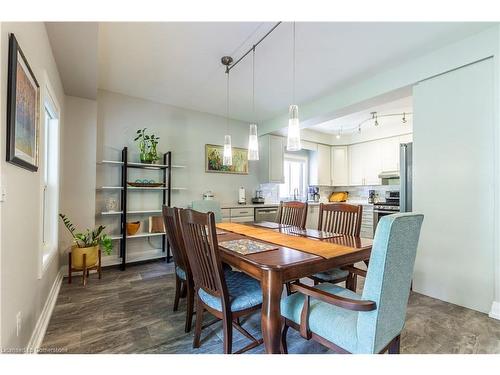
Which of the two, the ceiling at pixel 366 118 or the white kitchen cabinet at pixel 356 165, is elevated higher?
the ceiling at pixel 366 118

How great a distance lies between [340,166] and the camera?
597 cm

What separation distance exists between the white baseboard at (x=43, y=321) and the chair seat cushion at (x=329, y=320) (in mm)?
1683

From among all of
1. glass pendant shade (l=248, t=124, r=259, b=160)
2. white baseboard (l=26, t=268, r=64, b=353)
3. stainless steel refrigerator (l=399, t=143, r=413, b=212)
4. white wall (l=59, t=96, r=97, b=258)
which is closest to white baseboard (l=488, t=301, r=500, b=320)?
stainless steel refrigerator (l=399, t=143, r=413, b=212)

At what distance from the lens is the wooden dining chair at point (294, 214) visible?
8.85ft

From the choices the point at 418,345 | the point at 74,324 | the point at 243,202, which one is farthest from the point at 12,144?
the point at 243,202

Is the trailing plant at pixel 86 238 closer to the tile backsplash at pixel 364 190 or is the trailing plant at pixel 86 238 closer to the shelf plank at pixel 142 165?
the shelf plank at pixel 142 165

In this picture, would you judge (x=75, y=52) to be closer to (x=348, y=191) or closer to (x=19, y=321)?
(x=19, y=321)

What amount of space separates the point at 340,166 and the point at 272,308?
530 centimetres

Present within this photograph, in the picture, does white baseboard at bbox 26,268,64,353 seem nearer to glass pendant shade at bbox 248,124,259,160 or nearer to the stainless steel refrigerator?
glass pendant shade at bbox 248,124,259,160

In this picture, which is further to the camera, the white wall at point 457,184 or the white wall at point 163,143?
the white wall at point 163,143

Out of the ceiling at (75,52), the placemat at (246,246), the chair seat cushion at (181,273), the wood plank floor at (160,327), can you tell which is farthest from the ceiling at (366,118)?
the ceiling at (75,52)

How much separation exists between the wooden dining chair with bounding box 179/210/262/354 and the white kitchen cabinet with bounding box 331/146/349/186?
487 centimetres

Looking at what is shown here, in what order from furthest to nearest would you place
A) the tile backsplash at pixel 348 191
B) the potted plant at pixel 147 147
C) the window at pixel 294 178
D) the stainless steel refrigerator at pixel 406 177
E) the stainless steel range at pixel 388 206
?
1. the window at pixel 294 178
2. the tile backsplash at pixel 348 191
3. the stainless steel range at pixel 388 206
4. the potted plant at pixel 147 147
5. the stainless steel refrigerator at pixel 406 177

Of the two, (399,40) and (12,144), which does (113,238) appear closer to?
(12,144)
